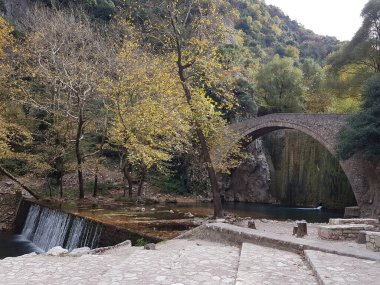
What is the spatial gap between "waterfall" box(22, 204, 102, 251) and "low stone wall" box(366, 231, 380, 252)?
810 centimetres

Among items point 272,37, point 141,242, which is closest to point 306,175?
point 141,242

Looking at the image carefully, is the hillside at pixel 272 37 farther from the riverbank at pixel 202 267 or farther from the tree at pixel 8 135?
the riverbank at pixel 202 267

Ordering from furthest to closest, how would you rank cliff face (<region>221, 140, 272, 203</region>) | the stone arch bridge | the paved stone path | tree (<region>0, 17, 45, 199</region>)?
cliff face (<region>221, 140, 272, 203</region>) → the stone arch bridge → tree (<region>0, 17, 45, 199</region>) → the paved stone path

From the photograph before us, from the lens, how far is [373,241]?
706 centimetres

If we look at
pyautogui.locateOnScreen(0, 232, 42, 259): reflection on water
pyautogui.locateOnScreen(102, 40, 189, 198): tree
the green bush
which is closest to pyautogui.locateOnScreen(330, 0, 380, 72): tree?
pyautogui.locateOnScreen(102, 40, 189, 198): tree

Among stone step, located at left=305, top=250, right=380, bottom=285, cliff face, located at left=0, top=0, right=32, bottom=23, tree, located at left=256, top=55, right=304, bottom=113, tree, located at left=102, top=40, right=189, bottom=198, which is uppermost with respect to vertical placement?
cliff face, located at left=0, top=0, right=32, bottom=23

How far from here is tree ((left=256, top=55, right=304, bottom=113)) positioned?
35062 millimetres

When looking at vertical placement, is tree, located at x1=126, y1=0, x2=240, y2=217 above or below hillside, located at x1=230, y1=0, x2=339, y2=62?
below

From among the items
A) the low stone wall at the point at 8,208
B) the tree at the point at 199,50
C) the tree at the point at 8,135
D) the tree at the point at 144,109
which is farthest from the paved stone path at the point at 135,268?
the low stone wall at the point at 8,208

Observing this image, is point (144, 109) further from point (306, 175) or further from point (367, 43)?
point (367, 43)

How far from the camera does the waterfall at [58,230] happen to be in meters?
12.6

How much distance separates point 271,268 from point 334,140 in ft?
61.6

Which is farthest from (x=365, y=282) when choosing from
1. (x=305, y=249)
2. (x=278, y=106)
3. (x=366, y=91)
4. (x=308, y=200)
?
(x=278, y=106)

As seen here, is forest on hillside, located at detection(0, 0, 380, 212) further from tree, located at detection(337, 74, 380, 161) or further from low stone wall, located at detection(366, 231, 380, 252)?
low stone wall, located at detection(366, 231, 380, 252)
